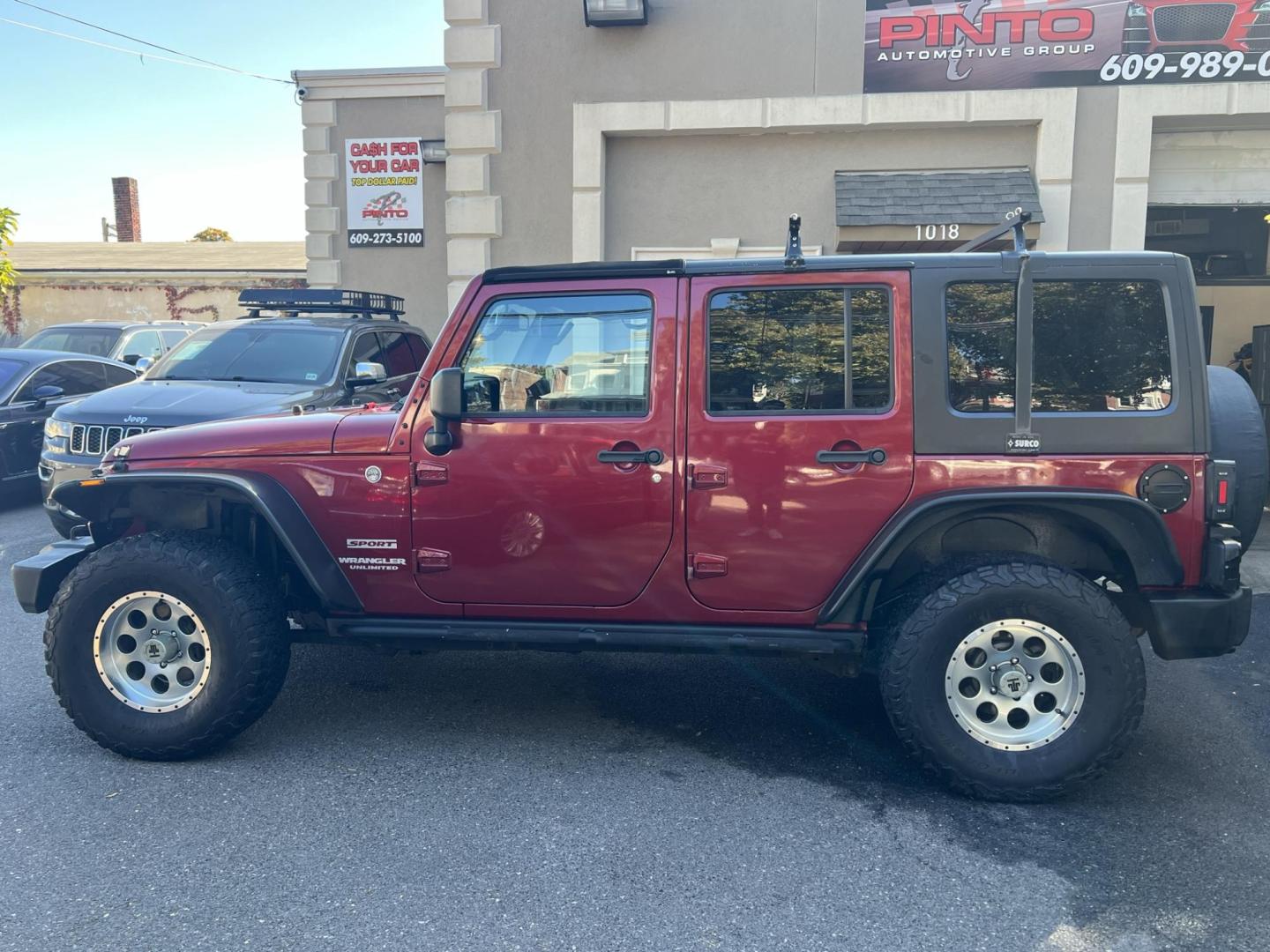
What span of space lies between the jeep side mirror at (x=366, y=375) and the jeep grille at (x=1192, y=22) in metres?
8.25

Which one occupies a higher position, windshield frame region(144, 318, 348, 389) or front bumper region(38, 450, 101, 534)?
windshield frame region(144, 318, 348, 389)

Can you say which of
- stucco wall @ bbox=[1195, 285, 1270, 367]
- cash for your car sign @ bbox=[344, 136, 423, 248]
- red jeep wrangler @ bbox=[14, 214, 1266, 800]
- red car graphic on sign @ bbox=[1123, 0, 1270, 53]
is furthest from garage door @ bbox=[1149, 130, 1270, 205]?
cash for your car sign @ bbox=[344, 136, 423, 248]

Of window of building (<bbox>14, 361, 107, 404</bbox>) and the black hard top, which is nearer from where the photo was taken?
the black hard top

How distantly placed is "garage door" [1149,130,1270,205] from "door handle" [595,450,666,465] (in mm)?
8973

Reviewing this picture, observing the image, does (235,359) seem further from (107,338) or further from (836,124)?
(107,338)

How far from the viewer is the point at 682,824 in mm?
3520

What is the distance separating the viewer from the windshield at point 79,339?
13.1 metres

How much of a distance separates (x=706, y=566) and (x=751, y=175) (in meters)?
7.66

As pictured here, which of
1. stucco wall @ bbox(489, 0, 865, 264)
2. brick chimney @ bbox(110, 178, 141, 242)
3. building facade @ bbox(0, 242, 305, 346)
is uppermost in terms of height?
brick chimney @ bbox(110, 178, 141, 242)

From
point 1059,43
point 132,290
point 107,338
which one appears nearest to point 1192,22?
point 1059,43

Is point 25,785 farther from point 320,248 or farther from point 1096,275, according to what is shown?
point 320,248

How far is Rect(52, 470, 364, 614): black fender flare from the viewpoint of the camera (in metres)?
3.98

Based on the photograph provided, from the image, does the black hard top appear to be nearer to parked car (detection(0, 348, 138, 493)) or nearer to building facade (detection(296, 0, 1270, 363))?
building facade (detection(296, 0, 1270, 363))

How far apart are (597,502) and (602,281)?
905 millimetres
